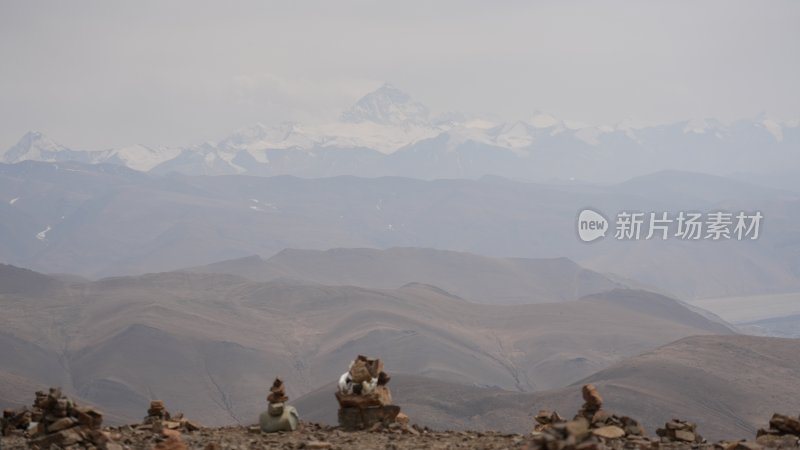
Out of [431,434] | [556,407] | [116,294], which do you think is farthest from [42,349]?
[431,434]

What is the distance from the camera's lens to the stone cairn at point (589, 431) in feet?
37.6

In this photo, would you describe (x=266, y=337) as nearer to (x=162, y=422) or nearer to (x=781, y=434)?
(x=162, y=422)

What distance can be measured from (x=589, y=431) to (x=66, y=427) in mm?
8812

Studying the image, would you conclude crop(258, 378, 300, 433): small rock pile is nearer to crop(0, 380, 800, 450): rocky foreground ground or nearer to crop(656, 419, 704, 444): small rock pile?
crop(0, 380, 800, 450): rocky foreground ground

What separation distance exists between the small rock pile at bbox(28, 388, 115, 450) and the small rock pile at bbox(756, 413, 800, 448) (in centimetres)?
1083

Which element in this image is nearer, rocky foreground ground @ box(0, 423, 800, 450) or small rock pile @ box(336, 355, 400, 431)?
rocky foreground ground @ box(0, 423, 800, 450)

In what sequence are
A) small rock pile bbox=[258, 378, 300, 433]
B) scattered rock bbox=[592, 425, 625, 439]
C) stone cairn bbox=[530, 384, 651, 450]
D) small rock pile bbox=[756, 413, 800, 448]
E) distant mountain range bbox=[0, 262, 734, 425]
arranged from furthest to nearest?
1. distant mountain range bbox=[0, 262, 734, 425]
2. small rock pile bbox=[258, 378, 300, 433]
3. small rock pile bbox=[756, 413, 800, 448]
4. scattered rock bbox=[592, 425, 625, 439]
5. stone cairn bbox=[530, 384, 651, 450]

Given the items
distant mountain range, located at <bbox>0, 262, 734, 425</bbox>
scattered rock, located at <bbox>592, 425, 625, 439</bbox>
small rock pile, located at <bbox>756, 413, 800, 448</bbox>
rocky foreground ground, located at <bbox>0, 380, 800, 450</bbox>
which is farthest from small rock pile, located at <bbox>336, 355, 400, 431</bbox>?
distant mountain range, located at <bbox>0, 262, 734, 425</bbox>

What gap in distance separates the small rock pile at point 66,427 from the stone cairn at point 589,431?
22.7ft

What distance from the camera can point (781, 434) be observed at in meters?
18.5

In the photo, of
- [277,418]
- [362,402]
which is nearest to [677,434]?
[362,402]

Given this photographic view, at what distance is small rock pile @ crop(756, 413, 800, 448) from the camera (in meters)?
17.9

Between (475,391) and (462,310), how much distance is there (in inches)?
3491

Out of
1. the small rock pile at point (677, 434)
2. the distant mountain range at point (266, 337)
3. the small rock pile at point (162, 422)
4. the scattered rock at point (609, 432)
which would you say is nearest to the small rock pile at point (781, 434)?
the small rock pile at point (677, 434)
